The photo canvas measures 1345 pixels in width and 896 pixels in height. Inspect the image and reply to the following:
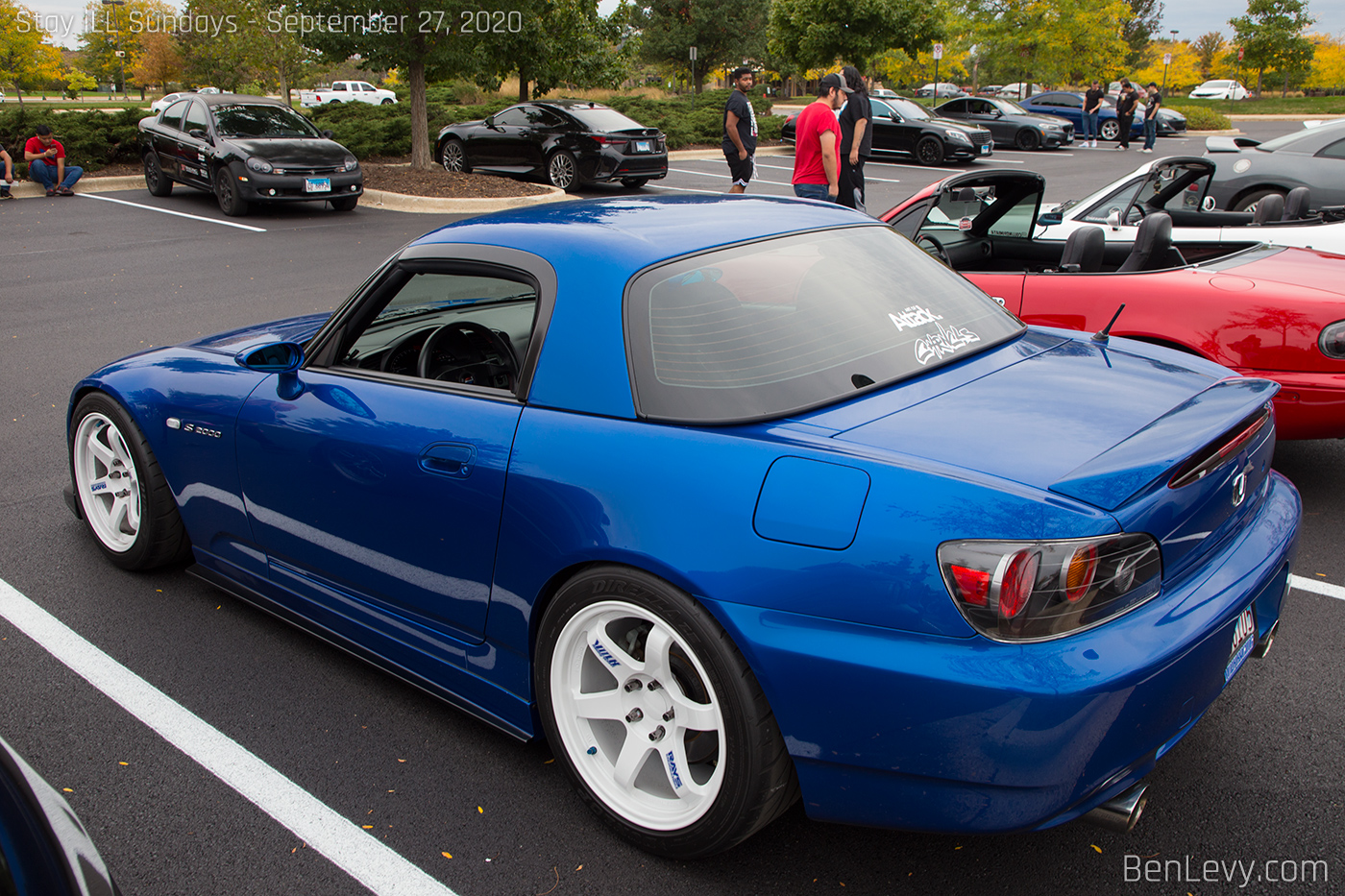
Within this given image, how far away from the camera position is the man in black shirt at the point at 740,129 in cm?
1109

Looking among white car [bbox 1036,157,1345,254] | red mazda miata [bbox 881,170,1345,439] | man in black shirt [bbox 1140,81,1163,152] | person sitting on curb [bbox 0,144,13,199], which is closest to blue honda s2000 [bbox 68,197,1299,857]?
red mazda miata [bbox 881,170,1345,439]

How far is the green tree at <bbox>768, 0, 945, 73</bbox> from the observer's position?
36.5 metres

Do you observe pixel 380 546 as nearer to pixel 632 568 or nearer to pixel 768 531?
pixel 632 568

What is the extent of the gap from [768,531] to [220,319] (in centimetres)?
764

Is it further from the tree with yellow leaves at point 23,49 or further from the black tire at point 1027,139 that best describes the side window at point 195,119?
the tree with yellow leaves at point 23,49

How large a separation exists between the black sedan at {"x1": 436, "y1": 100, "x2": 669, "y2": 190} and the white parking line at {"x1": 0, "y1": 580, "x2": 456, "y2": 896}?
45.0 ft

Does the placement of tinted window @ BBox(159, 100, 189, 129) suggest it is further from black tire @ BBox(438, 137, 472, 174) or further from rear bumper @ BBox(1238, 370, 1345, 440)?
rear bumper @ BBox(1238, 370, 1345, 440)

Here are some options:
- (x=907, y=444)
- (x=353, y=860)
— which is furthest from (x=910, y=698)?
(x=353, y=860)

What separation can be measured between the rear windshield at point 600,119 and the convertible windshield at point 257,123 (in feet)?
14.4

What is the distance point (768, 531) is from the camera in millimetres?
1982

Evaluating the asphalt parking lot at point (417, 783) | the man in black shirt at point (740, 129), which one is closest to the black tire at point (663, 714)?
the asphalt parking lot at point (417, 783)

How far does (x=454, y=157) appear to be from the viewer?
18.4 meters

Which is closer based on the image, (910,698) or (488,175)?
(910,698)

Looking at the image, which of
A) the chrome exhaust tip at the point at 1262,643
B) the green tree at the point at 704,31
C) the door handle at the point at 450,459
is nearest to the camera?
the chrome exhaust tip at the point at 1262,643
